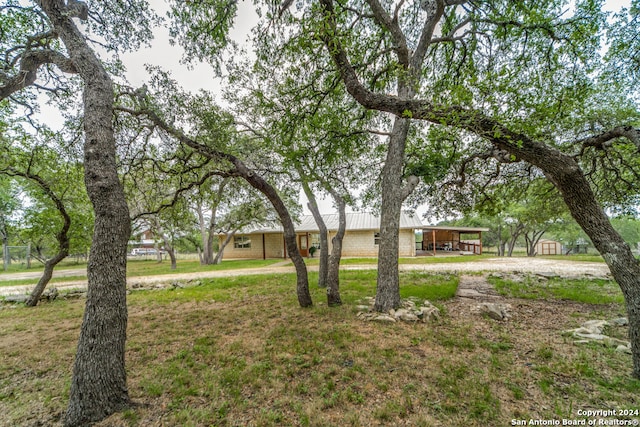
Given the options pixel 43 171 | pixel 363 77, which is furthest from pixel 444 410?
pixel 43 171

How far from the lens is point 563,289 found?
22.8 ft

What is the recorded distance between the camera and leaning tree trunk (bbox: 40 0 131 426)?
2322mm

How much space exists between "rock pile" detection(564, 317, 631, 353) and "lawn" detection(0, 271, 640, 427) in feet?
0.59

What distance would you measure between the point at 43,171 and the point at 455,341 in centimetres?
982

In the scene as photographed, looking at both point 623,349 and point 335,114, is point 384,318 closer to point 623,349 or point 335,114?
point 623,349

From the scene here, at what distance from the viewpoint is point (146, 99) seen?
420 centimetres

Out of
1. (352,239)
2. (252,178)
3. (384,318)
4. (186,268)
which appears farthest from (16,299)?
(352,239)

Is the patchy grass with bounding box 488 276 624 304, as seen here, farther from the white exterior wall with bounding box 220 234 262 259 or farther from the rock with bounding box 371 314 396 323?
the white exterior wall with bounding box 220 234 262 259

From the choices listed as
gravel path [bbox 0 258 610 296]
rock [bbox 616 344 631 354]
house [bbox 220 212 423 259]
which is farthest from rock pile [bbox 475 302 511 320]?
house [bbox 220 212 423 259]

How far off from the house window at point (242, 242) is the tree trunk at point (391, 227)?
1981 cm

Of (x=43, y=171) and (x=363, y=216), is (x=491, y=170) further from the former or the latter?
(x=363, y=216)

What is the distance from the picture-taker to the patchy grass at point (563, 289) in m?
5.96

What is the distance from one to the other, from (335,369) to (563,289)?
758 cm

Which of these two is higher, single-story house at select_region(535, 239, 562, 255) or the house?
the house
